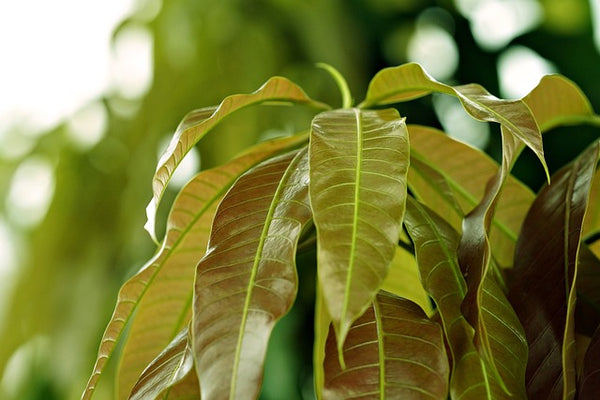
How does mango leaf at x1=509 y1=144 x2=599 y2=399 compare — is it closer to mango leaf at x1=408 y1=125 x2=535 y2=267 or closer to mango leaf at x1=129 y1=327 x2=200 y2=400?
mango leaf at x1=408 y1=125 x2=535 y2=267

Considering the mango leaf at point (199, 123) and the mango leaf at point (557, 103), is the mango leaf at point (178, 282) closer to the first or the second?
the mango leaf at point (199, 123)

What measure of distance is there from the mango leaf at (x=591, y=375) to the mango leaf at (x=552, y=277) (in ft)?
0.04

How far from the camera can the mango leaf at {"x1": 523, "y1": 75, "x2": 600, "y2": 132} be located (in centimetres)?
55

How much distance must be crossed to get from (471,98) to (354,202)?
10 centimetres

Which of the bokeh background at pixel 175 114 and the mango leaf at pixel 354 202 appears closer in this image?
the mango leaf at pixel 354 202

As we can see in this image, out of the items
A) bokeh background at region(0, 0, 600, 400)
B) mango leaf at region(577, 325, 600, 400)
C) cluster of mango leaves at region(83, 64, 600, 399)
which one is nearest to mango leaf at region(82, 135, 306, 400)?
cluster of mango leaves at region(83, 64, 600, 399)

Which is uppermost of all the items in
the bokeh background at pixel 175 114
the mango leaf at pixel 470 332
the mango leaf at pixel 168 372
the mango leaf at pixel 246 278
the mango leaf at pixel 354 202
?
the mango leaf at pixel 354 202

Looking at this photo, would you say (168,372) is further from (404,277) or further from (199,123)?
(404,277)

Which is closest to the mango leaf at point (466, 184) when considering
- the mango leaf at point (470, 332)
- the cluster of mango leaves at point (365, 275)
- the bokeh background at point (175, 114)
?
the cluster of mango leaves at point (365, 275)

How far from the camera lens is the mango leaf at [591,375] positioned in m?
0.39

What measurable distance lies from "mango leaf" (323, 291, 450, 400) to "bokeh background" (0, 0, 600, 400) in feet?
2.20

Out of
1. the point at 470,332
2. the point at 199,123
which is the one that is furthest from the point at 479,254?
the point at 199,123

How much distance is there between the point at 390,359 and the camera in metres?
0.37

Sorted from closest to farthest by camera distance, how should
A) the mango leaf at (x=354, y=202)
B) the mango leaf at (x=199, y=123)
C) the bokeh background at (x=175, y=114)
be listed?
the mango leaf at (x=354, y=202), the mango leaf at (x=199, y=123), the bokeh background at (x=175, y=114)
